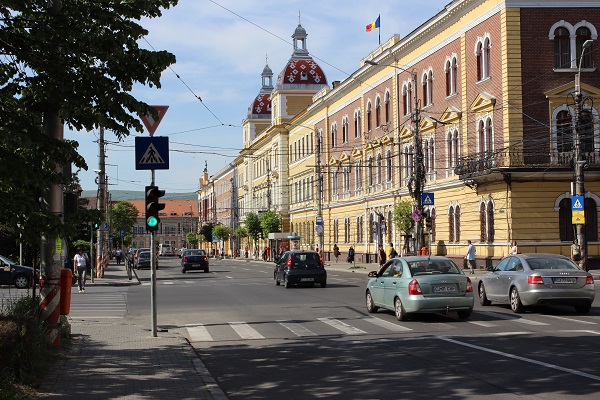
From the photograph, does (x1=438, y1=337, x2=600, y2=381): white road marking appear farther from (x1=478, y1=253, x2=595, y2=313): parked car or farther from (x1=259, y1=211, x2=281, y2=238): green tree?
(x1=259, y1=211, x2=281, y2=238): green tree

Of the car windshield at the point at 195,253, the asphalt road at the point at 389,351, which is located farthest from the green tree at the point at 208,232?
the asphalt road at the point at 389,351

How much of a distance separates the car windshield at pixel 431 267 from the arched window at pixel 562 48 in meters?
25.8

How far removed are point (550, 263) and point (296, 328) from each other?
639 cm

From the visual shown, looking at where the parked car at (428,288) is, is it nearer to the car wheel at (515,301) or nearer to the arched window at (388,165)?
the car wheel at (515,301)

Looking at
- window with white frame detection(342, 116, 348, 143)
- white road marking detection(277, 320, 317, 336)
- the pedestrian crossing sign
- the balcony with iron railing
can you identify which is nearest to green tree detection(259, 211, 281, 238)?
window with white frame detection(342, 116, 348, 143)

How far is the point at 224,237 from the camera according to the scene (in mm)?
124688

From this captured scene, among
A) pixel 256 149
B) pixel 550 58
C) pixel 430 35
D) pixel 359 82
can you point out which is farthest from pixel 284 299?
pixel 256 149

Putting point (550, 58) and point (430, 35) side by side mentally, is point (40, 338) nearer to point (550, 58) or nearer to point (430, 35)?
point (550, 58)

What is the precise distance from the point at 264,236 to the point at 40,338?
84.2 meters

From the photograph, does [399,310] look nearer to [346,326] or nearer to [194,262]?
[346,326]

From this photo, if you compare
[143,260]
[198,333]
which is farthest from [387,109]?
[198,333]

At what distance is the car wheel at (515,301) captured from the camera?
A: 19.9 m

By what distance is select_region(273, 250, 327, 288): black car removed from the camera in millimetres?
34125

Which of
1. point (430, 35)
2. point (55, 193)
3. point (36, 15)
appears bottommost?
point (55, 193)
